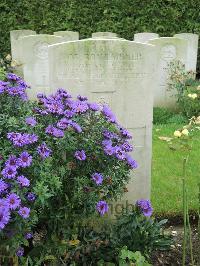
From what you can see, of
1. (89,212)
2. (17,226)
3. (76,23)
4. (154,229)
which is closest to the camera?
(17,226)

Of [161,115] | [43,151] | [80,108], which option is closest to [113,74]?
[80,108]

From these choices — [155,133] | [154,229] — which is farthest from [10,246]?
[155,133]

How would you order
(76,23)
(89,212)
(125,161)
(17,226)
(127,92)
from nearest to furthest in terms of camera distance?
(17,226) < (89,212) < (125,161) < (127,92) < (76,23)

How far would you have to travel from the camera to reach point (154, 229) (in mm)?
3227

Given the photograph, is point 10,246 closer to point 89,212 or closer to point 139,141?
point 89,212

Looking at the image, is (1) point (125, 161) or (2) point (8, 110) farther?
(1) point (125, 161)

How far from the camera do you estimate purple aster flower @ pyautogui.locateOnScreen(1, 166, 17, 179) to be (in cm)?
223

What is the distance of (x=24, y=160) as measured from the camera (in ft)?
7.51

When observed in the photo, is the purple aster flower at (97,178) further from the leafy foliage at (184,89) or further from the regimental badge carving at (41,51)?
the regimental badge carving at (41,51)

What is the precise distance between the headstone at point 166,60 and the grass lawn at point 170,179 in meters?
2.48

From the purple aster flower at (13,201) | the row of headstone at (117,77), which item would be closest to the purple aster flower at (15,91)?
the purple aster flower at (13,201)

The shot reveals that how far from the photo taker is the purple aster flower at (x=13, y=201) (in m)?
2.15

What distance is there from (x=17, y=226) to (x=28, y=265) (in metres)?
0.60

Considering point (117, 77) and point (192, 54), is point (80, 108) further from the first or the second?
point (192, 54)
